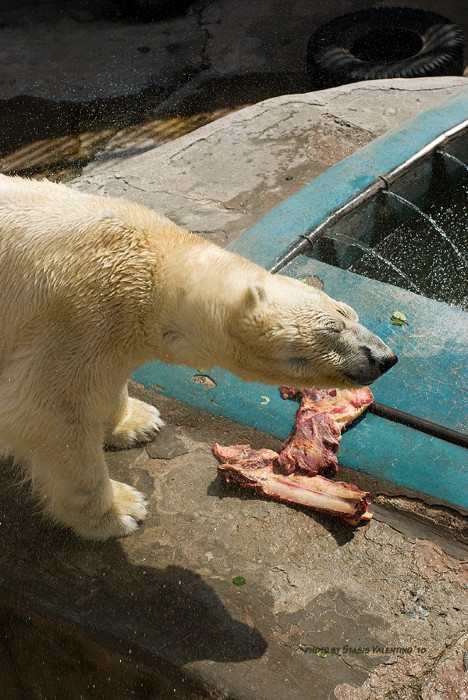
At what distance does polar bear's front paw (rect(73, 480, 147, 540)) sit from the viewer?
11.6 ft

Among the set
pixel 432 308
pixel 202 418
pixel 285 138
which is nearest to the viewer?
pixel 202 418

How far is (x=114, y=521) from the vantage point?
356 centimetres

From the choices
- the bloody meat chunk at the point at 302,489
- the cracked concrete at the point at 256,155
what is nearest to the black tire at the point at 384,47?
the cracked concrete at the point at 256,155

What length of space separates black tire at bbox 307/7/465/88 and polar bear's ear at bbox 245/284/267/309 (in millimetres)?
6406

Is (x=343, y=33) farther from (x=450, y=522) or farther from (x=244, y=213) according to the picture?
(x=450, y=522)

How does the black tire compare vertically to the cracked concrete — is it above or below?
above

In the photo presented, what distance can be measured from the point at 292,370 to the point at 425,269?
10.2ft

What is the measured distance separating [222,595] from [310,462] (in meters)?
0.84

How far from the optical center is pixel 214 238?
5.45 metres

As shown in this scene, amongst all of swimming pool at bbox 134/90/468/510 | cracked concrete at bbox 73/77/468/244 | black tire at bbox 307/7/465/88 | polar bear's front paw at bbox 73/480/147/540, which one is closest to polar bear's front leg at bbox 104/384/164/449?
swimming pool at bbox 134/90/468/510

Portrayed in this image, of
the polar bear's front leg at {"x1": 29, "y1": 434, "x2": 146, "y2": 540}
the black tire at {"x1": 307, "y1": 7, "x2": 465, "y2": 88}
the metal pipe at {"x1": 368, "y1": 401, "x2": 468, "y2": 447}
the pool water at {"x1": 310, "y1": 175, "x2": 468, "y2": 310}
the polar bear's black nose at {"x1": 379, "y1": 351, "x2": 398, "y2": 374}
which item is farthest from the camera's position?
the black tire at {"x1": 307, "y1": 7, "x2": 465, "y2": 88}

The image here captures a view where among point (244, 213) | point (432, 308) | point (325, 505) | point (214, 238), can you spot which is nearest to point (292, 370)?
point (325, 505)

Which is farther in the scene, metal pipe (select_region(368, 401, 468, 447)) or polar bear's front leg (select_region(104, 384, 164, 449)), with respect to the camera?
polar bear's front leg (select_region(104, 384, 164, 449))

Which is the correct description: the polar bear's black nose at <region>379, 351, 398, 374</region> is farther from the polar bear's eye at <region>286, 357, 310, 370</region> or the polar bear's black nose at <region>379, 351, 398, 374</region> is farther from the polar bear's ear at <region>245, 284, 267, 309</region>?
the polar bear's ear at <region>245, 284, 267, 309</region>
